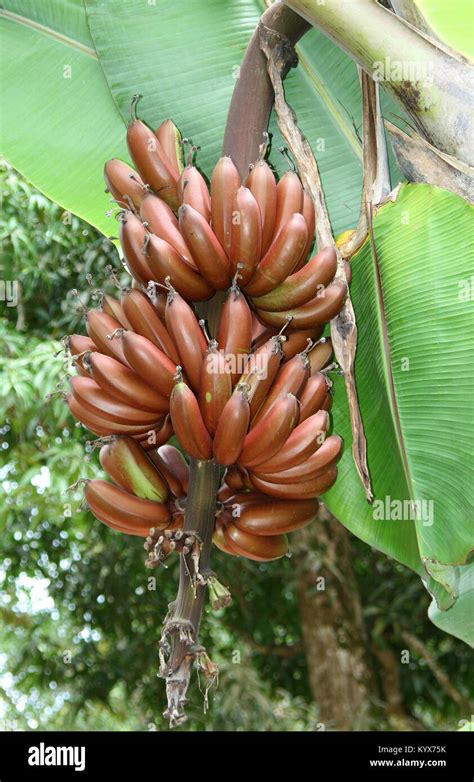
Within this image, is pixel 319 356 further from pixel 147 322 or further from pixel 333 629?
pixel 333 629

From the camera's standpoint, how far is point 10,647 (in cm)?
332

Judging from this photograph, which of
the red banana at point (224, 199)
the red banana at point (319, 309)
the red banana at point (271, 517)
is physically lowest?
the red banana at point (271, 517)

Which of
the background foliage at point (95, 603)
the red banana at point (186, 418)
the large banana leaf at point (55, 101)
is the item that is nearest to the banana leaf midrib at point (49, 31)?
the large banana leaf at point (55, 101)

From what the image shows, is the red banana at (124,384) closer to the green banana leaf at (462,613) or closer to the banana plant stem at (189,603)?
the banana plant stem at (189,603)

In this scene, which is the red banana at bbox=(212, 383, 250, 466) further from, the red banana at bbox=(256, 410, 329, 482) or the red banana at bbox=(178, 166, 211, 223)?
the red banana at bbox=(178, 166, 211, 223)

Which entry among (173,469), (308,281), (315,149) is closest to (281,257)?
(308,281)

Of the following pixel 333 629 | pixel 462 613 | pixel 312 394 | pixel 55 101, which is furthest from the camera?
pixel 333 629

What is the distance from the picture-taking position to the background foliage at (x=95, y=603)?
2459 mm

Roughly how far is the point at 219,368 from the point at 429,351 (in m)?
0.26

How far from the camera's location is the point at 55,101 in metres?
1.13

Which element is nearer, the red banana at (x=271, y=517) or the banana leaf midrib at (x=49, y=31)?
the red banana at (x=271, y=517)

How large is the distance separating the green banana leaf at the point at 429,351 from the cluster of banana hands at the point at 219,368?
100 millimetres
